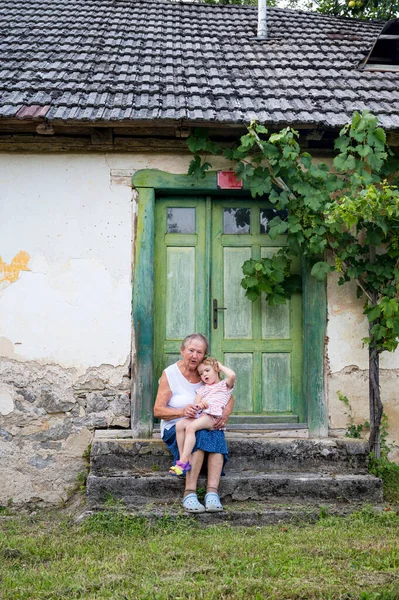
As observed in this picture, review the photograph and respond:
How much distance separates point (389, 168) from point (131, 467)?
10.8ft

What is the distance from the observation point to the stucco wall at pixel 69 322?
524cm

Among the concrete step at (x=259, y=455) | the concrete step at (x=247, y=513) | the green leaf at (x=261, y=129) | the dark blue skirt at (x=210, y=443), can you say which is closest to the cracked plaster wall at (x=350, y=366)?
the concrete step at (x=259, y=455)

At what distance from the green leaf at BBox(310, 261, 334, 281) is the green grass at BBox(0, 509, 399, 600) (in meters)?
1.89

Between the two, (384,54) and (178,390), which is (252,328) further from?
(384,54)

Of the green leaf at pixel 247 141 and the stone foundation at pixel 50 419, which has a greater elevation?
the green leaf at pixel 247 141

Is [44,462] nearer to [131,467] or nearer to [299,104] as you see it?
[131,467]

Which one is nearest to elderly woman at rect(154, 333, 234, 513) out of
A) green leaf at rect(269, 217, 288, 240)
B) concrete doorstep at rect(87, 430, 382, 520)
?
concrete doorstep at rect(87, 430, 382, 520)

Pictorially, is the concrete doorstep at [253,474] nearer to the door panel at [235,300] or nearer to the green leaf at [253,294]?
the door panel at [235,300]

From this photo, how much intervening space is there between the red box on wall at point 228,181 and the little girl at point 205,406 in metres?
1.63

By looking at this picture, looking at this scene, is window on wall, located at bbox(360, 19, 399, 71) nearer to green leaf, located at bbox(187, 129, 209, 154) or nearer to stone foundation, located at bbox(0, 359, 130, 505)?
green leaf, located at bbox(187, 129, 209, 154)

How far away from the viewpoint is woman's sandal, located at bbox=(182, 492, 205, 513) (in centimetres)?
430

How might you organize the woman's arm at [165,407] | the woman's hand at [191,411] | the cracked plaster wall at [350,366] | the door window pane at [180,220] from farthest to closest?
the door window pane at [180,220]
the cracked plaster wall at [350,366]
the woman's arm at [165,407]
the woman's hand at [191,411]

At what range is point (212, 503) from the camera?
4.33 meters

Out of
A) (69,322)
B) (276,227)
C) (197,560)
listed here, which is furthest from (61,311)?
(197,560)
